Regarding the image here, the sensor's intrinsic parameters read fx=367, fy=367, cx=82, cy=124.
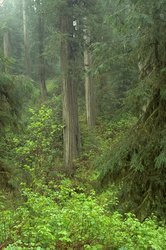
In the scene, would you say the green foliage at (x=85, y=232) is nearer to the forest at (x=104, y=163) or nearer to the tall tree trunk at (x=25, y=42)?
the forest at (x=104, y=163)

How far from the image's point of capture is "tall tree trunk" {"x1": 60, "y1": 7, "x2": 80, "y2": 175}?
14.8m

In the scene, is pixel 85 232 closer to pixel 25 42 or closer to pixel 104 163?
pixel 104 163

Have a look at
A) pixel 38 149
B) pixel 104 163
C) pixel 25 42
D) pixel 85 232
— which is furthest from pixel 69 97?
pixel 25 42

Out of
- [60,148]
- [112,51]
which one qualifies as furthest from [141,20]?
Result: [60,148]

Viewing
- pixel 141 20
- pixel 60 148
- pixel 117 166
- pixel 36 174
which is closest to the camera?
pixel 141 20

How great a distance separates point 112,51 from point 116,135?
36.6 feet

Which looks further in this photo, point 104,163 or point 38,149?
point 38,149

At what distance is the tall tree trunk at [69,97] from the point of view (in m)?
14.8

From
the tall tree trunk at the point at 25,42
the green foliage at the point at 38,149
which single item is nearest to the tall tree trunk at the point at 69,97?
the green foliage at the point at 38,149

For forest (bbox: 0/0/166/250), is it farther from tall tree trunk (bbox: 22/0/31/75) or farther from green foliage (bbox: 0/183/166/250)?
tall tree trunk (bbox: 22/0/31/75)

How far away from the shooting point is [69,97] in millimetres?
15195

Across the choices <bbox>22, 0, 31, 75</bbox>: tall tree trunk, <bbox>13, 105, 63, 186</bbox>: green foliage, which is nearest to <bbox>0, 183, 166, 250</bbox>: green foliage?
<bbox>13, 105, 63, 186</bbox>: green foliage

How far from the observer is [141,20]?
20.6 ft

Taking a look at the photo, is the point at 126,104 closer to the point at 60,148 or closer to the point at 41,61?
the point at 60,148
